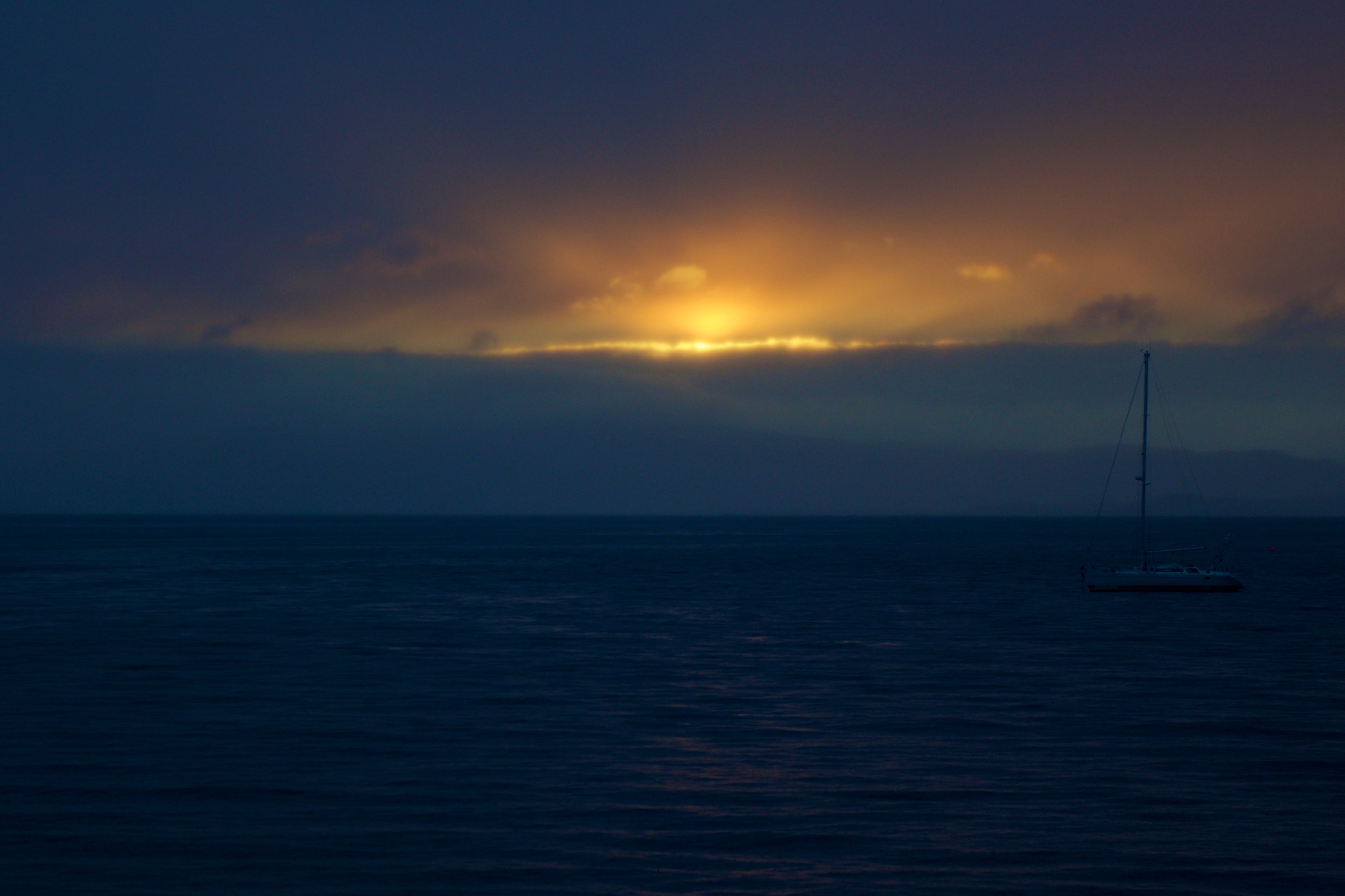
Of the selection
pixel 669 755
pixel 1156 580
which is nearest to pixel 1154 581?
pixel 1156 580

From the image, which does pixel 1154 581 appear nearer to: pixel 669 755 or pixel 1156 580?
pixel 1156 580

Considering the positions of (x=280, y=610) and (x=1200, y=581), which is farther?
(x=1200, y=581)

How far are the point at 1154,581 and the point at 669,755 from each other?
67834mm

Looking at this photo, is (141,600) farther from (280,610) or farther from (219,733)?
(219,733)

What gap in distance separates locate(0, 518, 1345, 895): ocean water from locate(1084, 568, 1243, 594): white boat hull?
19436mm

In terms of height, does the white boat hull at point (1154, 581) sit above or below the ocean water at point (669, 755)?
above

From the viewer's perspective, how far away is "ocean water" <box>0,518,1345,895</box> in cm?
2033

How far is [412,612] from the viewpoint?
7119 cm

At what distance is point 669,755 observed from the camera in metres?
29.0

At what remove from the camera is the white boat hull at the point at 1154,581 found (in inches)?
3425

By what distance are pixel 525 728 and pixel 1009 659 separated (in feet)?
77.7

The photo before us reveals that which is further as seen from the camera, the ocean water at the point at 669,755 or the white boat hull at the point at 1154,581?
the white boat hull at the point at 1154,581

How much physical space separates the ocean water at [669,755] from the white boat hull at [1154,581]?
63.8 ft

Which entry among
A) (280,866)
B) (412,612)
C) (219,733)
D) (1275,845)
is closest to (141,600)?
(412,612)
